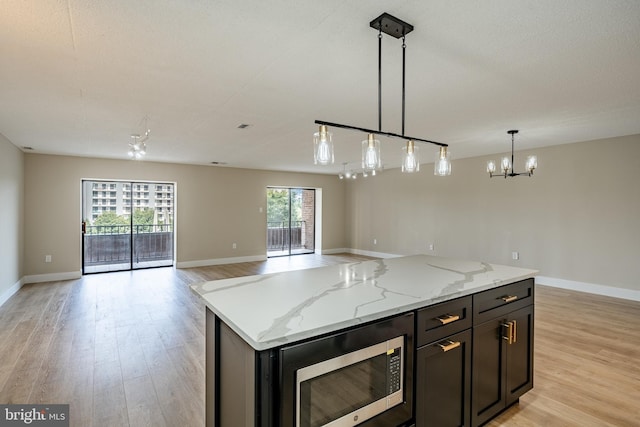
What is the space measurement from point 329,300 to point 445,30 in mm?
1708

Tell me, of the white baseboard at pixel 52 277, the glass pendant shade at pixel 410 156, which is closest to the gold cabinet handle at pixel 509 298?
the glass pendant shade at pixel 410 156

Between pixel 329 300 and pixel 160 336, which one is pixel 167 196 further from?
pixel 329 300

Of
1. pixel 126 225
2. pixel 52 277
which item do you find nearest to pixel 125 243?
pixel 126 225

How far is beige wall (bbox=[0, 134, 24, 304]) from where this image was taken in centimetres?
457

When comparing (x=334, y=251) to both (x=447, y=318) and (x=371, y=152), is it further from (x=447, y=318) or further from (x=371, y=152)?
(x=447, y=318)

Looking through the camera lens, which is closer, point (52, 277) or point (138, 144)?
point (138, 144)

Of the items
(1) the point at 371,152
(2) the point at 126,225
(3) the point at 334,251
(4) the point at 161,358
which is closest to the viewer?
(1) the point at 371,152

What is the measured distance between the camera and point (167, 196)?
7.58 meters

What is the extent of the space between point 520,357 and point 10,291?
22.2 ft

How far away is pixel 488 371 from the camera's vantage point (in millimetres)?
2012

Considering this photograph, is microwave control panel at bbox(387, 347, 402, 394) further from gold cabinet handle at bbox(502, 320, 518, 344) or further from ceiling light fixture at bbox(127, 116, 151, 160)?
ceiling light fixture at bbox(127, 116, 151, 160)

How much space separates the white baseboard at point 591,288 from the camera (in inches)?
189

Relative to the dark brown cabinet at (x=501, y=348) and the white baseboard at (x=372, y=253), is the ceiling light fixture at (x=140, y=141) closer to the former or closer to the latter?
the dark brown cabinet at (x=501, y=348)

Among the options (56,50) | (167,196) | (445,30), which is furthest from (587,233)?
(167,196)
